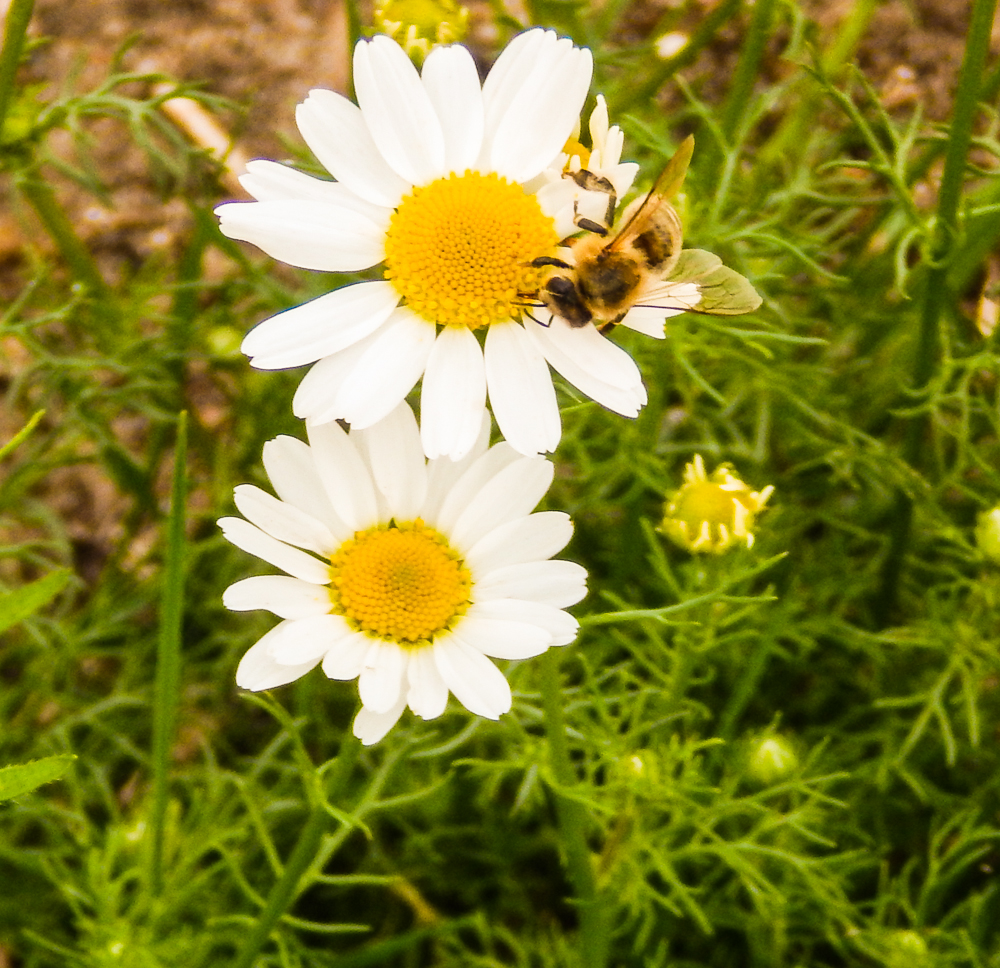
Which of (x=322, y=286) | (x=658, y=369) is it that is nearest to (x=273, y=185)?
(x=658, y=369)

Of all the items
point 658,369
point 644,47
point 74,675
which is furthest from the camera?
point 74,675

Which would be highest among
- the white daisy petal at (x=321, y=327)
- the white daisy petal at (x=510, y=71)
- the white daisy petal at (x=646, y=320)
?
the white daisy petal at (x=510, y=71)

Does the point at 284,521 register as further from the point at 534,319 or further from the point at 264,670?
the point at 534,319

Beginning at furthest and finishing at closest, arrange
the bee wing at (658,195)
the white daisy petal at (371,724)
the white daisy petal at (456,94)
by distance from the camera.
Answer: the bee wing at (658,195), the white daisy petal at (456,94), the white daisy petal at (371,724)

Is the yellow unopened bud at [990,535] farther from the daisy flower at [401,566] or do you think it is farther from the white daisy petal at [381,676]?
the white daisy petal at [381,676]

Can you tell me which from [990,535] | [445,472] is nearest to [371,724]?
[445,472]

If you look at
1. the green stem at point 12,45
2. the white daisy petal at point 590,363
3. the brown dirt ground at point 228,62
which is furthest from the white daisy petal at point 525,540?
the brown dirt ground at point 228,62

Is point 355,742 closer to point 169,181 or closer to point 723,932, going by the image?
point 723,932
